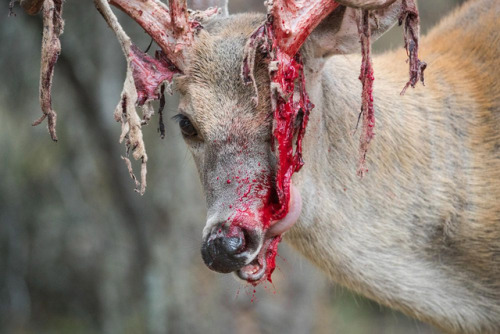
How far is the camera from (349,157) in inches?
147

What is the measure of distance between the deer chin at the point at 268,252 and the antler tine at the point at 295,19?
0.62 m

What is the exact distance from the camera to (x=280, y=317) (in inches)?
271

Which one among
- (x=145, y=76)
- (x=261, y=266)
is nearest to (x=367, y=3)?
(x=145, y=76)

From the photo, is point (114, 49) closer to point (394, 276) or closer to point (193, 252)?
point (193, 252)

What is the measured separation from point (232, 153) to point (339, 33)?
2.19 ft

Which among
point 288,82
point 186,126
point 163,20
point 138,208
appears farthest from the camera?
point 138,208

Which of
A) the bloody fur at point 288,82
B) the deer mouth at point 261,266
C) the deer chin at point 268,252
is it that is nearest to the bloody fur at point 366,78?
the bloody fur at point 288,82

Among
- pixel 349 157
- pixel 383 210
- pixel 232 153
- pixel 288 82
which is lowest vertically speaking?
pixel 383 210

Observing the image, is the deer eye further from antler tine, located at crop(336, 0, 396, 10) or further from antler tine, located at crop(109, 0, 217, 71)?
antler tine, located at crop(336, 0, 396, 10)

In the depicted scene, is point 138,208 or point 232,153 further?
point 138,208

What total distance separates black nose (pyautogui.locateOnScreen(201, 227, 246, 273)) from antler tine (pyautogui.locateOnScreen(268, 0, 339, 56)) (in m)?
0.72

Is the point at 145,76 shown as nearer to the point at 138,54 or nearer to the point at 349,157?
the point at 138,54

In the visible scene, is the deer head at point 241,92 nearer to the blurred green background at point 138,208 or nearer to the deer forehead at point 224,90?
the deer forehead at point 224,90

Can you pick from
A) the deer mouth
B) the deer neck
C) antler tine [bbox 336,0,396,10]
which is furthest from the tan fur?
antler tine [bbox 336,0,396,10]
